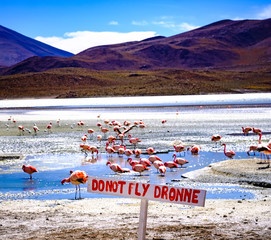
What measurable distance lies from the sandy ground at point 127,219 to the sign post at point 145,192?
1.25 m

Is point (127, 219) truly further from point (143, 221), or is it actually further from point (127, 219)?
point (143, 221)

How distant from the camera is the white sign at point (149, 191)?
14.9 feet

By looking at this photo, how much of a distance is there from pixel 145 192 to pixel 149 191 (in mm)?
49

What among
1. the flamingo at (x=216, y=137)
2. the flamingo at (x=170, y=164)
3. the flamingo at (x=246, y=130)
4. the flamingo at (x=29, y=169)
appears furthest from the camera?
the flamingo at (x=246, y=130)

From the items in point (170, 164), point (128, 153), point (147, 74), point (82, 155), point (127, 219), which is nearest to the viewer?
point (127, 219)

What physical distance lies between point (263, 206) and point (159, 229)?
2251 millimetres

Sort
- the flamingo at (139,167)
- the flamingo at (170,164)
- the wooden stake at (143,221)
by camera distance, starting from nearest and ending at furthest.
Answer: the wooden stake at (143,221), the flamingo at (139,167), the flamingo at (170,164)

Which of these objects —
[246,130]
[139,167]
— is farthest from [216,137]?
[139,167]

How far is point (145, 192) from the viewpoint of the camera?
188 inches

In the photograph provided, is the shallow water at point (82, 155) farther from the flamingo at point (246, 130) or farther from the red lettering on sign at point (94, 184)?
the red lettering on sign at point (94, 184)

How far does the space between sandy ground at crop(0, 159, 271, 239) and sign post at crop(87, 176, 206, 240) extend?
4.09ft

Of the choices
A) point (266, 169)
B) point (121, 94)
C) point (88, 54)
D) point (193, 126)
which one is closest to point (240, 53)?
point (88, 54)

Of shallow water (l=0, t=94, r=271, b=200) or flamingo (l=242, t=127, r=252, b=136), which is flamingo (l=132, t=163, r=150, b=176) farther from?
flamingo (l=242, t=127, r=252, b=136)

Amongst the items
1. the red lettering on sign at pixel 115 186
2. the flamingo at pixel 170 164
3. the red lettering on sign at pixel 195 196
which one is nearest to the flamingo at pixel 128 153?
the flamingo at pixel 170 164
